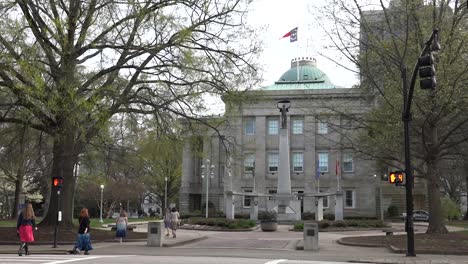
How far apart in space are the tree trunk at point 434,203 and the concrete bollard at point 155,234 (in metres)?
13.7

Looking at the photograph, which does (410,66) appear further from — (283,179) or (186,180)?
(186,180)

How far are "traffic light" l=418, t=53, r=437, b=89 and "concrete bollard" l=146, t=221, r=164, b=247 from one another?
12.6m

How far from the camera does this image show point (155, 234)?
933 inches

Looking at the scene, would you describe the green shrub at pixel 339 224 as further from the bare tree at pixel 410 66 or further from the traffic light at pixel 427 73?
the traffic light at pixel 427 73

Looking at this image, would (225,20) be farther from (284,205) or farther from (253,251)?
(284,205)

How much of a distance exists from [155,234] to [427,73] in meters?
13.2

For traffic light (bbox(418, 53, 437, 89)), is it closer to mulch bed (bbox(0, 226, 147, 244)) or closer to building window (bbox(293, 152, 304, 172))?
mulch bed (bbox(0, 226, 147, 244))

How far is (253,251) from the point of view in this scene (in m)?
21.8

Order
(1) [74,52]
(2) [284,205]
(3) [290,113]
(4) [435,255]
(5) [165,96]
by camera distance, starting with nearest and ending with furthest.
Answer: (4) [435,255] → (1) [74,52] → (5) [165,96] → (2) [284,205] → (3) [290,113]

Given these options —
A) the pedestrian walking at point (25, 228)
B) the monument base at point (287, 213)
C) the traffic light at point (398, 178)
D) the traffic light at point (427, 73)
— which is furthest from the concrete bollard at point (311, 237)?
the monument base at point (287, 213)

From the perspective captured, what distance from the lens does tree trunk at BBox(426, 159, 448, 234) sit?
90.5 feet

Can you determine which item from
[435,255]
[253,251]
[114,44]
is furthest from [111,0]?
[435,255]

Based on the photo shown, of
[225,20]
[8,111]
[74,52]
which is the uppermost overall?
[225,20]

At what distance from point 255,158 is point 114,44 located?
170ft
